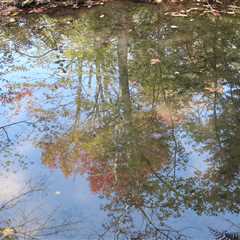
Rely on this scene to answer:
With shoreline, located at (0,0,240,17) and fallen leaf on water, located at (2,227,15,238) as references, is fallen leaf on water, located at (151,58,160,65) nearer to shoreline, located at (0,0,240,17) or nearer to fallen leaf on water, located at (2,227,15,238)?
shoreline, located at (0,0,240,17)

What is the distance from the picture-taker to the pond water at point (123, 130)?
432 cm

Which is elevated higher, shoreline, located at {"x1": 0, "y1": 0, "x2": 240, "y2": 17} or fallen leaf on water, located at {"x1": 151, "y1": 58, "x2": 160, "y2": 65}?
shoreline, located at {"x1": 0, "y1": 0, "x2": 240, "y2": 17}

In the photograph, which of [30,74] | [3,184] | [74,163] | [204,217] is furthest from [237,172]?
[30,74]

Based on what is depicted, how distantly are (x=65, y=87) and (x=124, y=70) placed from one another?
0.98 m

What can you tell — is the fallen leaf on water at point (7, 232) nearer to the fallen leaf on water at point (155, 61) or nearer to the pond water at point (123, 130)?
the pond water at point (123, 130)

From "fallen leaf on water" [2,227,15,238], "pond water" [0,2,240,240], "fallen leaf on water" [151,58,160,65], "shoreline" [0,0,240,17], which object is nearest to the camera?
"fallen leaf on water" [2,227,15,238]

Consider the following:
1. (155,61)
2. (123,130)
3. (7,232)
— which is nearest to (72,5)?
(155,61)

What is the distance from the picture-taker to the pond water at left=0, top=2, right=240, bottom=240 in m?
4.32

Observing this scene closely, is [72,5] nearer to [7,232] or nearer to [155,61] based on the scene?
[155,61]

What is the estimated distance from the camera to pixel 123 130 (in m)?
5.78

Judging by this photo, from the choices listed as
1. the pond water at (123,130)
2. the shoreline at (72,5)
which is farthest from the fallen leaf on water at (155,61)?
the shoreline at (72,5)

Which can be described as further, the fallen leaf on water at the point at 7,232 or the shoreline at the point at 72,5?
the shoreline at the point at 72,5

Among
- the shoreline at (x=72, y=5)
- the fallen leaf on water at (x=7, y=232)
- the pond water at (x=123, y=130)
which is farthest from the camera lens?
the shoreline at (x=72, y=5)

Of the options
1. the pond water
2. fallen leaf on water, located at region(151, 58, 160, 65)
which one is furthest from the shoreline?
fallen leaf on water, located at region(151, 58, 160, 65)
